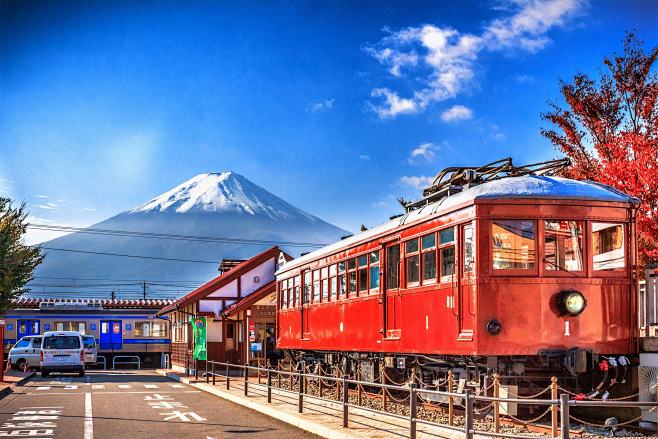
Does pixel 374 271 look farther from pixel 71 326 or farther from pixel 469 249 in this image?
pixel 71 326

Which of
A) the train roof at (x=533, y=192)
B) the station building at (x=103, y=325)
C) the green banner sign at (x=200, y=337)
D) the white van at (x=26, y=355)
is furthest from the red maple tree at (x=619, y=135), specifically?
the station building at (x=103, y=325)

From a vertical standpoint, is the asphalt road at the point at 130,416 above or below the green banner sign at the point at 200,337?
below

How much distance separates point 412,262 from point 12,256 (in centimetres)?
2289

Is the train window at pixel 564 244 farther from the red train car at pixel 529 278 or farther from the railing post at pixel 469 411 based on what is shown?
the railing post at pixel 469 411

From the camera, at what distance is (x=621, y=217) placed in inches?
586

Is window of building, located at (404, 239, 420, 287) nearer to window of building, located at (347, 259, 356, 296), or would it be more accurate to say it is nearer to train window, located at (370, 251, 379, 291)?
train window, located at (370, 251, 379, 291)

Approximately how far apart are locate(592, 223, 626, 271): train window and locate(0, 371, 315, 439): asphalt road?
5.37 meters

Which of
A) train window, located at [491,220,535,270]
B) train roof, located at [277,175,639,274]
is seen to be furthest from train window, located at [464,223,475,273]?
train roof, located at [277,175,639,274]

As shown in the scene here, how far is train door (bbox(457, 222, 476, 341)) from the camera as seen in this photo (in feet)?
47.0

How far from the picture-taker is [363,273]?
19734 millimetres

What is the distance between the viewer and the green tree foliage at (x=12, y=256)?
31781 mm

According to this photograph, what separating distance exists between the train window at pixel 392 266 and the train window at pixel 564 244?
3.66m

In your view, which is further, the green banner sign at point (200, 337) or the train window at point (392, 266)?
the green banner sign at point (200, 337)

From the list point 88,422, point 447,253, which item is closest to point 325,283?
point 88,422
